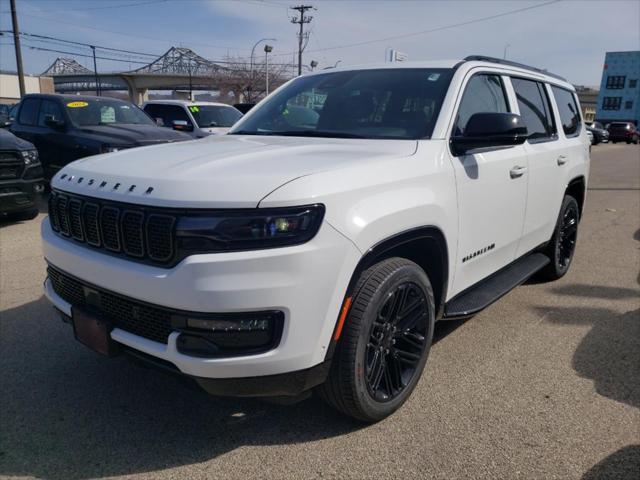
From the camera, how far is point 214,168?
2.36 meters

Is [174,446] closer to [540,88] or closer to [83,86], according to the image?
[540,88]

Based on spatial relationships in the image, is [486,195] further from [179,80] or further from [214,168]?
[179,80]

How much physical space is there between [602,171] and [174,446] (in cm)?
1921

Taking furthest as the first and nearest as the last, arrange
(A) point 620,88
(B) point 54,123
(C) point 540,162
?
(A) point 620,88
(B) point 54,123
(C) point 540,162

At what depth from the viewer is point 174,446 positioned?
8.48 feet

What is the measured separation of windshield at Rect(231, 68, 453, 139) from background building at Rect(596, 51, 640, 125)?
83631mm

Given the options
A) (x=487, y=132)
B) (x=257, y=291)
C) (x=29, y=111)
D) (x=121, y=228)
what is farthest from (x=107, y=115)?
(x=257, y=291)

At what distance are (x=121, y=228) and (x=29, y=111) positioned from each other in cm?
893

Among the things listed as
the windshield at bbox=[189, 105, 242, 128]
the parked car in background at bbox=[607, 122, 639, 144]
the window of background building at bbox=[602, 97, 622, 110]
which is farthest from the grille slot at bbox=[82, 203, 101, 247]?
the window of background building at bbox=[602, 97, 622, 110]

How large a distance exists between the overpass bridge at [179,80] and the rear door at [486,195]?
38911 mm

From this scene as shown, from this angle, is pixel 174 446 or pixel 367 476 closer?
pixel 367 476

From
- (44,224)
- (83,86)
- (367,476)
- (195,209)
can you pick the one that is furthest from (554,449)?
(83,86)

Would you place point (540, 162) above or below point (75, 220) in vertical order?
above

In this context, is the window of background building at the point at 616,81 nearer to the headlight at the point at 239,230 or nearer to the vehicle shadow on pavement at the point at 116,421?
the vehicle shadow on pavement at the point at 116,421
